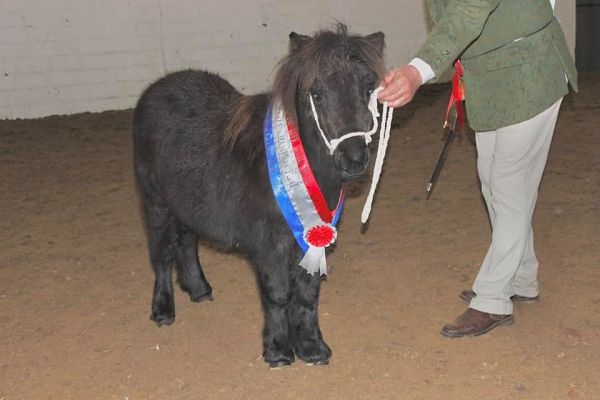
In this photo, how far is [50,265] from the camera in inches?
203

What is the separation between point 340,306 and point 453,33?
1.83 m

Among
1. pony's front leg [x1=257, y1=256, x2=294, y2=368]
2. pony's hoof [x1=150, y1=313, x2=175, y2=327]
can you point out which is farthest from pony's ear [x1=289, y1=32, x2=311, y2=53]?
pony's hoof [x1=150, y1=313, x2=175, y2=327]

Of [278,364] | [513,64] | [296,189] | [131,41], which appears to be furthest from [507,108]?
[131,41]

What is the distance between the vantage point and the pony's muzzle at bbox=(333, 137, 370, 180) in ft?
10.0

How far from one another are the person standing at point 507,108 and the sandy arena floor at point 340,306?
24 centimetres

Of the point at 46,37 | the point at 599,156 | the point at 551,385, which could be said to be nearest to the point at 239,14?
the point at 46,37

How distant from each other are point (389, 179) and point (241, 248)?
3119mm

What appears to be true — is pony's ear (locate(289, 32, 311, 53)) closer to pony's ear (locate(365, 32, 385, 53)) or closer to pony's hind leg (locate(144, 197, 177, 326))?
pony's ear (locate(365, 32, 385, 53))

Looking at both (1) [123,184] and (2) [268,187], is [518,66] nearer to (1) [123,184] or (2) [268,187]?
(2) [268,187]

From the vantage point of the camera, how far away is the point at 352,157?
305 centimetres

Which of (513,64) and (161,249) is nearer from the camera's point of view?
(513,64)

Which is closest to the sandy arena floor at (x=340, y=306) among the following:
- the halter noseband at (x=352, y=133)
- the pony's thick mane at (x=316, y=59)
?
the halter noseband at (x=352, y=133)

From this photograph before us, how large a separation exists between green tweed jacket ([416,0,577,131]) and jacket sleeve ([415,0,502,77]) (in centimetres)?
23

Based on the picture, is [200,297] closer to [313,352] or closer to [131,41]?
[313,352]
